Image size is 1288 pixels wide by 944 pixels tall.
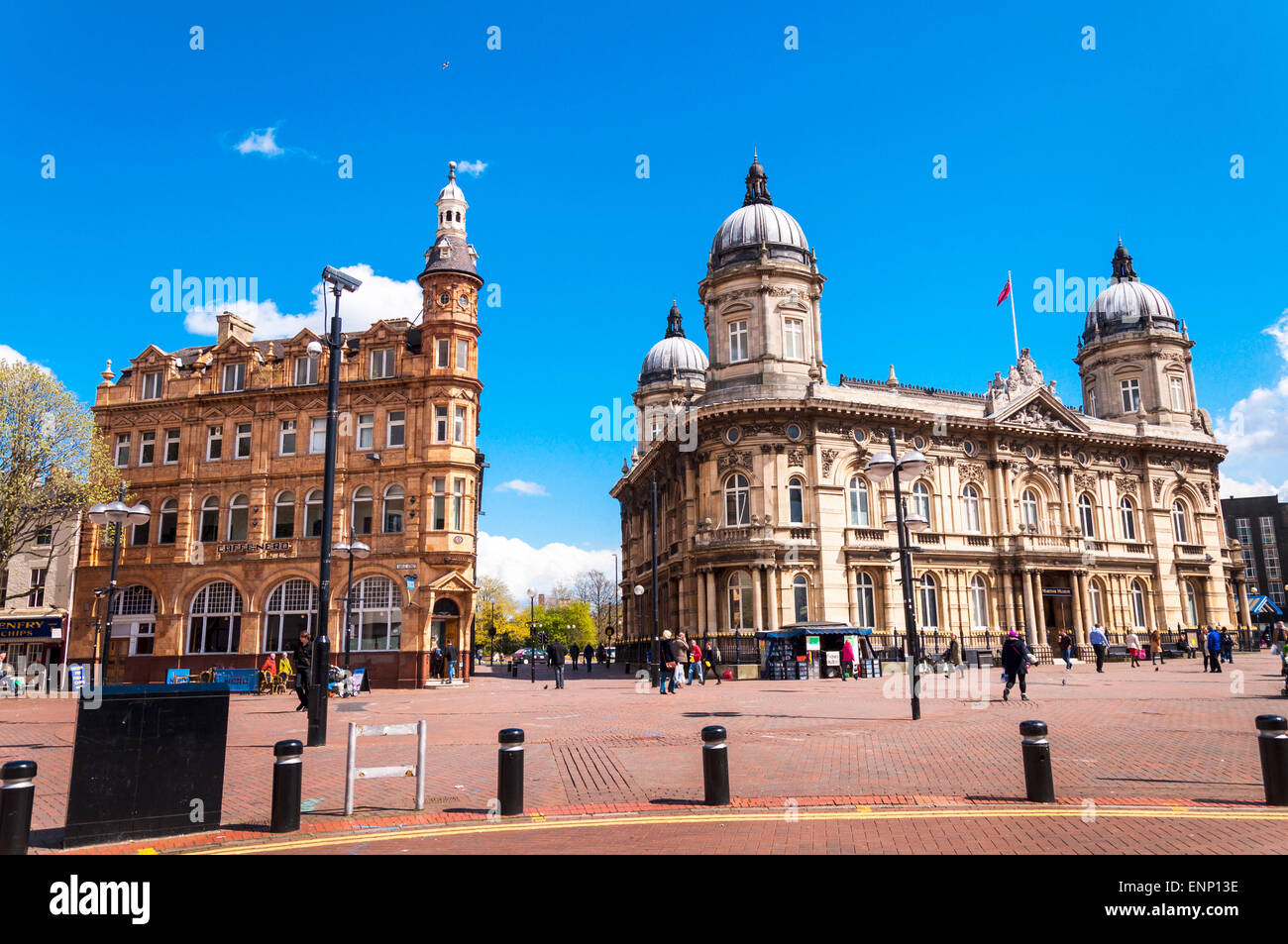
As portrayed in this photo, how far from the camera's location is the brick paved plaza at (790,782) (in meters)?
7.79

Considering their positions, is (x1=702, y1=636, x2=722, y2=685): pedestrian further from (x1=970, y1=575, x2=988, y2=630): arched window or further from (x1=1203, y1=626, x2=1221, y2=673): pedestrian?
(x1=1203, y1=626, x2=1221, y2=673): pedestrian

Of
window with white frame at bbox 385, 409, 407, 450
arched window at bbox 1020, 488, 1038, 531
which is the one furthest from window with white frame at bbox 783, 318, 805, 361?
window with white frame at bbox 385, 409, 407, 450

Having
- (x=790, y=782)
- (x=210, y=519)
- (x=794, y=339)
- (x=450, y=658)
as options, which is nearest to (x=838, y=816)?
(x=790, y=782)

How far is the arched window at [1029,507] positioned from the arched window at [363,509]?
1330 inches

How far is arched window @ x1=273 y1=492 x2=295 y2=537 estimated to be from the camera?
35.8m

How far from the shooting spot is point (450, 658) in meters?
33.7

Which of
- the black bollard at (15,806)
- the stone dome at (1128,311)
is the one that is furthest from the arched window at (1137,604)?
the black bollard at (15,806)

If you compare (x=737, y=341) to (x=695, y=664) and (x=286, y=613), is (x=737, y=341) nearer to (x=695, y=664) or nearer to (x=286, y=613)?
(x=695, y=664)

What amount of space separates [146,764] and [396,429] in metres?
28.3

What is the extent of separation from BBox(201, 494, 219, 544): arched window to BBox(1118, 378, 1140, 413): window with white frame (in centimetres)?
5264

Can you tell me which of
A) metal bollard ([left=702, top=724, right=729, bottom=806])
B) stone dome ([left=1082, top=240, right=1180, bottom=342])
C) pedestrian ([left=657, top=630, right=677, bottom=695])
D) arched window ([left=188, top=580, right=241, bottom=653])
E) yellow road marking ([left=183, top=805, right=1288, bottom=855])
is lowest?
yellow road marking ([left=183, top=805, right=1288, bottom=855])
